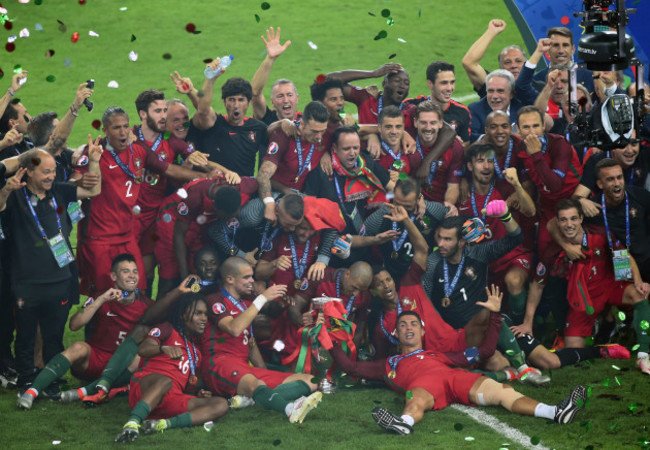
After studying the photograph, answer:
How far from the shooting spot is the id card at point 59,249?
696 centimetres

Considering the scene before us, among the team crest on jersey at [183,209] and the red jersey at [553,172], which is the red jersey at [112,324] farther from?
the red jersey at [553,172]

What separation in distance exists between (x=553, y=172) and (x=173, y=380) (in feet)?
10.1

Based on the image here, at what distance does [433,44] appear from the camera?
49.6ft

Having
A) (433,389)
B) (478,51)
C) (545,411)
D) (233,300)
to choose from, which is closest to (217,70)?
(233,300)

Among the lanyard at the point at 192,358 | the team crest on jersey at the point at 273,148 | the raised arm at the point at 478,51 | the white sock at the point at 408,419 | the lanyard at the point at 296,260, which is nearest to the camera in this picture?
the white sock at the point at 408,419

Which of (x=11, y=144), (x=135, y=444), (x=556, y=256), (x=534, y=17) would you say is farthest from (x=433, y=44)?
(x=135, y=444)

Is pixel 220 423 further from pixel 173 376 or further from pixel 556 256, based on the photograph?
pixel 556 256

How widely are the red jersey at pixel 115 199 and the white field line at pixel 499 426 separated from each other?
2.65 meters

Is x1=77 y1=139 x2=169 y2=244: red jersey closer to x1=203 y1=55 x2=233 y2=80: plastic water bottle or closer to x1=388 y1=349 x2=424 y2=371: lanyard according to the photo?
x1=203 y1=55 x2=233 y2=80: plastic water bottle

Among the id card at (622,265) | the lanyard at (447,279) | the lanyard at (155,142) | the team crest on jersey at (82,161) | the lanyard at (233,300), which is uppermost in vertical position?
the lanyard at (155,142)

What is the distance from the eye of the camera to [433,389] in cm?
682

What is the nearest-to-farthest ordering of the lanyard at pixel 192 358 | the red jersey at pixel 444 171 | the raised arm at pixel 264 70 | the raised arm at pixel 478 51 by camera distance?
the lanyard at pixel 192 358, the red jersey at pixel 444 171, the raised arm at pixel 264 70, the raised arm at pixel 478 51

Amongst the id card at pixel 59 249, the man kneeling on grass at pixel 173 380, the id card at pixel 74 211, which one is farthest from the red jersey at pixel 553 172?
the id card at pixel 59 249

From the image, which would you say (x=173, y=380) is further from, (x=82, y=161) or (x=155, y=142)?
(x=155, y=142)
